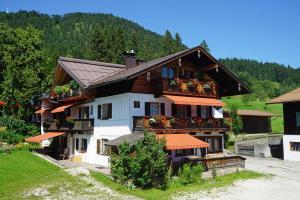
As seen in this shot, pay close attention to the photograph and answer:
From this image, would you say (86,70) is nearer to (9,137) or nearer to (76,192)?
(9,137)

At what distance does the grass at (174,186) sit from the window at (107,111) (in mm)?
6589

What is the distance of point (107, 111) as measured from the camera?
31203 millimetres

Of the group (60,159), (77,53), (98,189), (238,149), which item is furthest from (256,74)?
(98,189)

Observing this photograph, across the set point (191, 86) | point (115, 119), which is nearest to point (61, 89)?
point (115, 119)

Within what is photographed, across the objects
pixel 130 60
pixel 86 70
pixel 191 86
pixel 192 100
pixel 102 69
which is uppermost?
pixel 130 60

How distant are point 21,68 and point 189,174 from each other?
112 feet

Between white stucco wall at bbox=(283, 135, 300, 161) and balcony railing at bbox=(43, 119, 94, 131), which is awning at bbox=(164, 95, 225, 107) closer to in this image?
balcony railing at bbox=(43, 119, 94, 131)

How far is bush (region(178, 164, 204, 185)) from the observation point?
77.7 ft

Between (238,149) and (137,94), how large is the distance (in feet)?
67.6

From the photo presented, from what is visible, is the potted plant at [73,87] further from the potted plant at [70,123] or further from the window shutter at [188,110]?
the window shutter at [188,110]

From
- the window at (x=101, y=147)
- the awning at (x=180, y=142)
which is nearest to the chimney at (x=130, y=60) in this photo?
the window at (x=101, y=147)

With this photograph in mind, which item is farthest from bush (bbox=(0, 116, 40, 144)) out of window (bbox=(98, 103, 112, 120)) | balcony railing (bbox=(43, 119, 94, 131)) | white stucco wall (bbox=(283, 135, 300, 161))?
white stucco wall (bbox=(283, 135, 300, 161))

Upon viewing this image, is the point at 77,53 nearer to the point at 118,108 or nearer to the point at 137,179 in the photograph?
the point at 118,108

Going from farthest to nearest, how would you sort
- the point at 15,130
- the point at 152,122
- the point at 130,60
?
1. the point at 15,130
2. the point at 130,60
3. the point at 152,122
